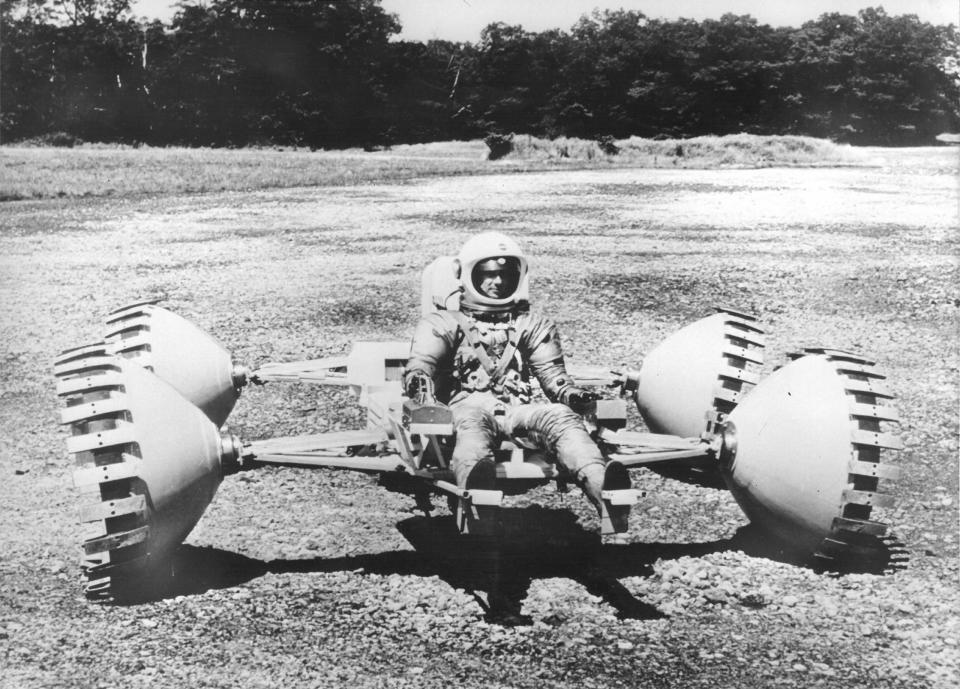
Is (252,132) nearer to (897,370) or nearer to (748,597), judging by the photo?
(897,370)

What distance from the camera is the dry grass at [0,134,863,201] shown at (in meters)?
23.3

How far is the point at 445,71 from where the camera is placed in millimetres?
19312

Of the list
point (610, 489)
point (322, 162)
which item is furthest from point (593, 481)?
point (322, 162)

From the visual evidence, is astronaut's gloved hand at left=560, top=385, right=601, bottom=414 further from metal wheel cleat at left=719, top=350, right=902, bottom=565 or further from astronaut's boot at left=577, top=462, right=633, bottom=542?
metal wheel cleat at left=719, top=350, right=902, bottom=565

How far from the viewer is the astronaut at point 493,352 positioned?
17.3 feet

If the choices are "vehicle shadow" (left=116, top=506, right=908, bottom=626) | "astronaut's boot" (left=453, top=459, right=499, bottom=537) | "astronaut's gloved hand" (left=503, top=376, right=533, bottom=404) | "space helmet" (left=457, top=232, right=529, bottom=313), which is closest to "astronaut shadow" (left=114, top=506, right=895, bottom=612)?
"vehicle shadow" (left=116, top=506, right=908, bottom=626)

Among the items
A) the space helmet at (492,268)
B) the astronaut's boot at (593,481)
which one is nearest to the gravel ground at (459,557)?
the astronaut's boot at (593,481)

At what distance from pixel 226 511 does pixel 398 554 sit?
143cm

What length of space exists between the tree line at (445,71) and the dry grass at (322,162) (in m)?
3.84

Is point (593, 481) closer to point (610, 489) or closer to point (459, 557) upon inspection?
point (610, 489)

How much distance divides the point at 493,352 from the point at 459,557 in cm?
129

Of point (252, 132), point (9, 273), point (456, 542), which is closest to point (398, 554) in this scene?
point (456, 542)

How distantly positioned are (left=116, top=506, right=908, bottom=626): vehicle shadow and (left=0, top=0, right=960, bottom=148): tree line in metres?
5.84

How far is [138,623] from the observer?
15.3 ft
